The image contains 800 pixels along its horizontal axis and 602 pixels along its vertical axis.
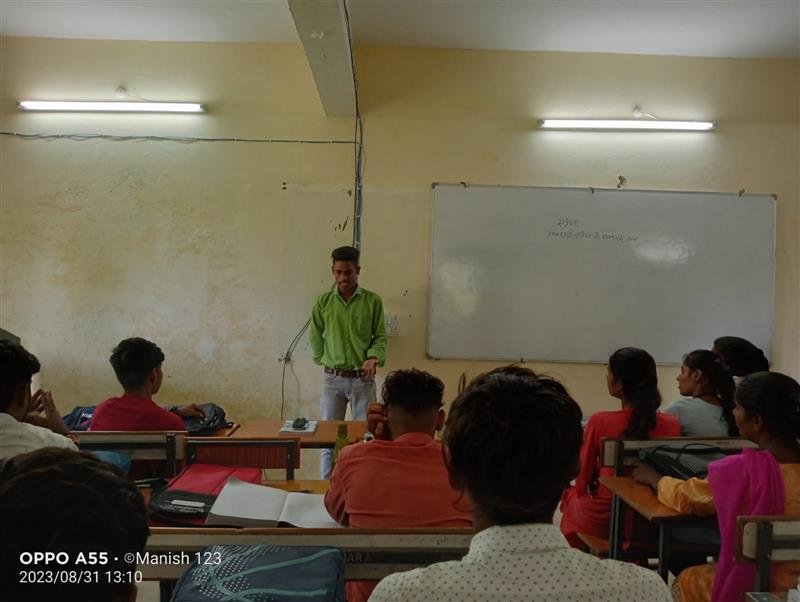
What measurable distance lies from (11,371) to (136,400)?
71 cm

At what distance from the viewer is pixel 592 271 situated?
13.5 feet

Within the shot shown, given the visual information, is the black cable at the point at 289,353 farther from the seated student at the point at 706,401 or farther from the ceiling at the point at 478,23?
the seated student at the point at 706,401

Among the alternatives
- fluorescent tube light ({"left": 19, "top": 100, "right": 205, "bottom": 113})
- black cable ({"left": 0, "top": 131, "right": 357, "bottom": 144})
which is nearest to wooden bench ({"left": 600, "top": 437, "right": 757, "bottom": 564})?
black cable ({"left": 0, "top": 131, "right": 357, "bottom": 144})

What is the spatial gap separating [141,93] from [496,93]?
2.69 metres

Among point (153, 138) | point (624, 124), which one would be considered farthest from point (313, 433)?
point (624, 124)

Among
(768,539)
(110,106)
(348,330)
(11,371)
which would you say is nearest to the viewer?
(768,539)

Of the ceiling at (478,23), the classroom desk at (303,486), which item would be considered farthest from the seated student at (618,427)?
the ceiling at (478,23)

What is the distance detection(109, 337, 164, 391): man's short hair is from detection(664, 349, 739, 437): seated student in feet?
7.54

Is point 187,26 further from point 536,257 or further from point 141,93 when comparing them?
point 536,257

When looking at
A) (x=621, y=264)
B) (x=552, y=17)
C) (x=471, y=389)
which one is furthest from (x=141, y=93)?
(x=471, y=389)

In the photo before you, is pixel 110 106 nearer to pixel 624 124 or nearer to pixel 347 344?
pixel 347 344

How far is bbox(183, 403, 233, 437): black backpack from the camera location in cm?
274

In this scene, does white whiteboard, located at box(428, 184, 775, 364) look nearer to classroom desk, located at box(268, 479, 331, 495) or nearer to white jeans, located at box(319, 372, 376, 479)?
white jeans, located at box(319, 372, 376, 479)

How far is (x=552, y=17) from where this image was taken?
3641 mm
